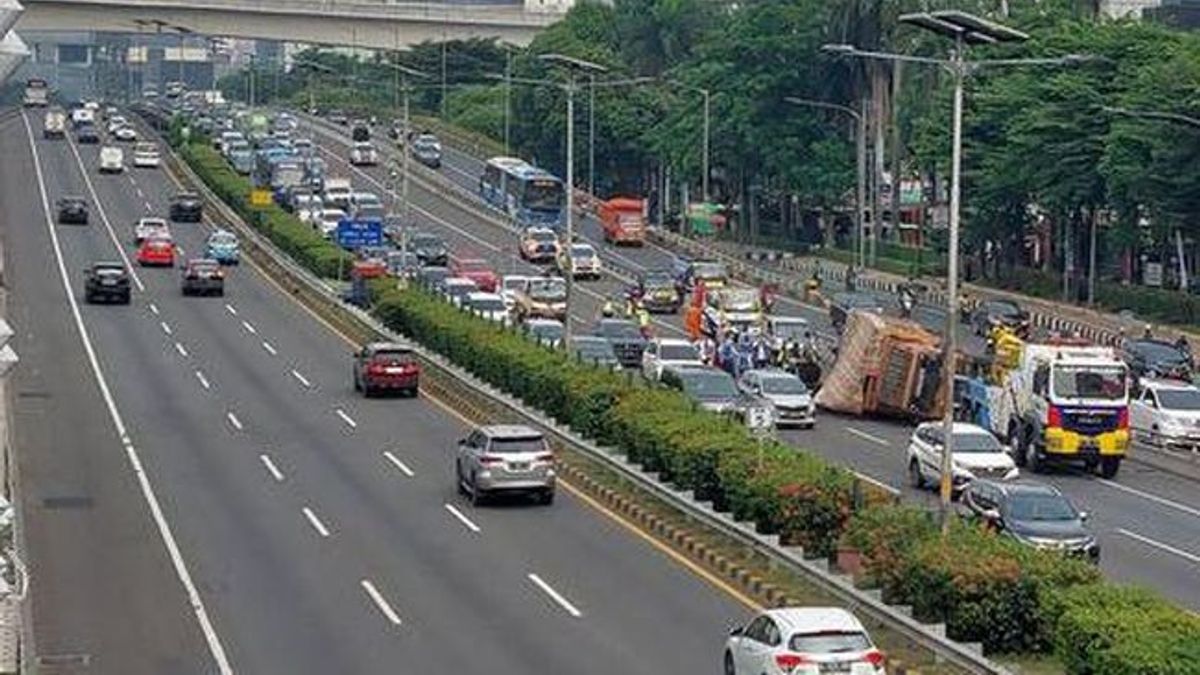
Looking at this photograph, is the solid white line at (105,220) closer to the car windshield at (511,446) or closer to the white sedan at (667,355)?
the white sedan at (667,355)

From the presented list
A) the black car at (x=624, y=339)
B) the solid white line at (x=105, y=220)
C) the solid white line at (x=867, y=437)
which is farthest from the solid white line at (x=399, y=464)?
the solid white line at (x=105, y=220)

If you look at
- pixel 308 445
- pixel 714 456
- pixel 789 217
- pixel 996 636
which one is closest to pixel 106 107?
pixel 789 217

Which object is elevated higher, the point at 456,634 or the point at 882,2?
the point at 882,2

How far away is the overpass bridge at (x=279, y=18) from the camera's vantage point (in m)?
151

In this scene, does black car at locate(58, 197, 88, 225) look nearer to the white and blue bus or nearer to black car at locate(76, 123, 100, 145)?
the white and blue bus

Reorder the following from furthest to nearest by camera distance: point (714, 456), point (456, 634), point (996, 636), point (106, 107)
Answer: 1. point (106, 107)
2. point (714, 456)
3. point (456, 634)
4. point (996, 636)

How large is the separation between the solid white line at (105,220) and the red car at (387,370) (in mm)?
25617

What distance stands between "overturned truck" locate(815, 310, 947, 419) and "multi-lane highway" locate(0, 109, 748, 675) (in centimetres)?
1011

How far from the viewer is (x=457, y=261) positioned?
10181 cm

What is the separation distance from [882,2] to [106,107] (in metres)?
89.9

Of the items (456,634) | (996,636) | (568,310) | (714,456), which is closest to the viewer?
(996,636)

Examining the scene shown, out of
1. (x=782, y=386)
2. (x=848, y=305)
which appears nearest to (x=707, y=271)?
(x=848, y=305)

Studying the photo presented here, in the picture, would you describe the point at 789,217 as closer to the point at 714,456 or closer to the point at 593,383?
the point at 593,383

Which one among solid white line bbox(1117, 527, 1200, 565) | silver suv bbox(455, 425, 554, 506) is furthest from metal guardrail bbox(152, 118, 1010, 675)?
solid white line bbox(1117, 527, 1200, 565)
